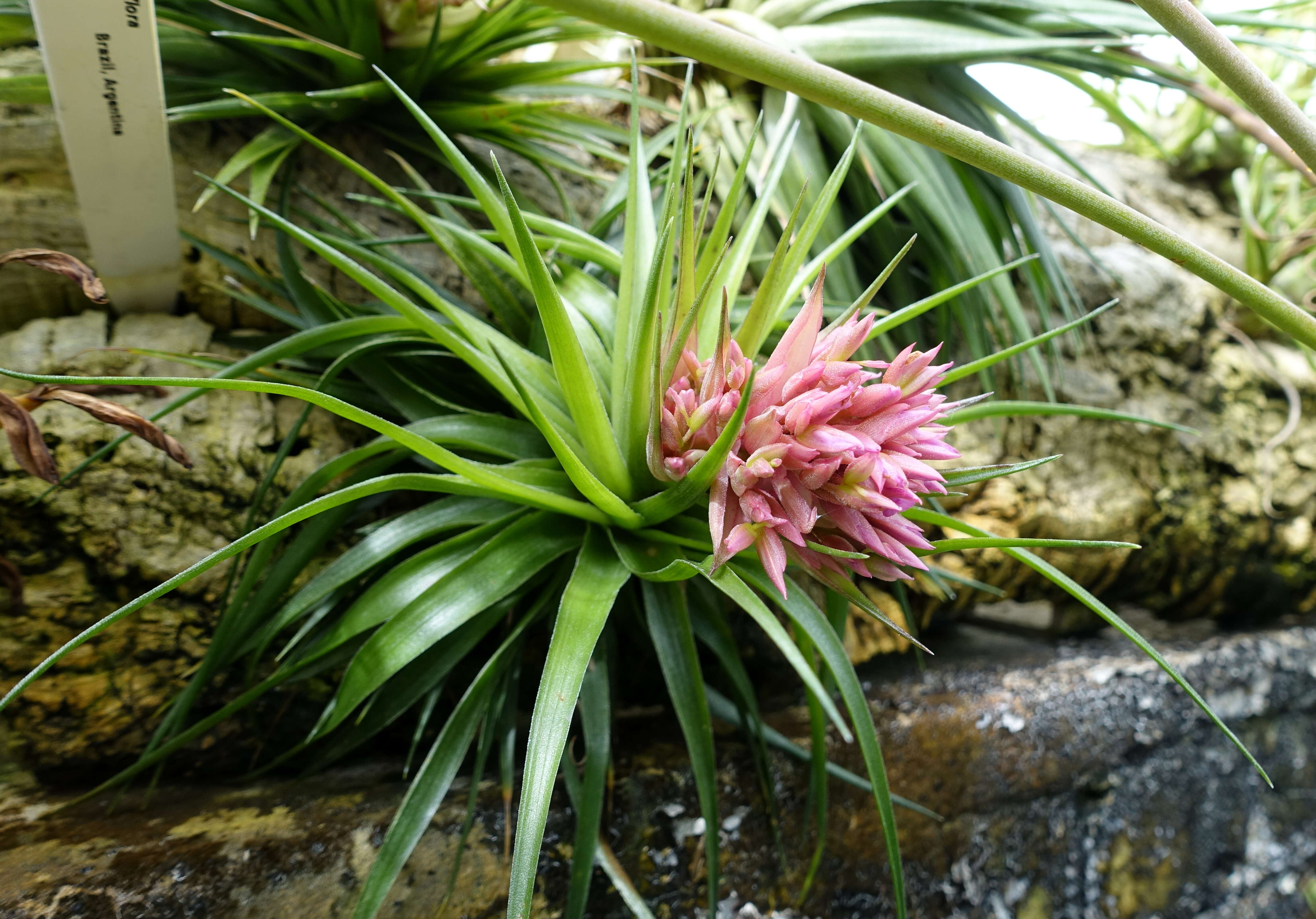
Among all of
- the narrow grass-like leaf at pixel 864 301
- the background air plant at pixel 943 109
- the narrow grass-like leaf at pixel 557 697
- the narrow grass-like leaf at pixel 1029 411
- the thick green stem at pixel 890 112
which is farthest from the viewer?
the background air plant at pixel 943 109

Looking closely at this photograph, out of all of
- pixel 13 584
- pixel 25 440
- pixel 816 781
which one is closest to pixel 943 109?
pixel 816 781

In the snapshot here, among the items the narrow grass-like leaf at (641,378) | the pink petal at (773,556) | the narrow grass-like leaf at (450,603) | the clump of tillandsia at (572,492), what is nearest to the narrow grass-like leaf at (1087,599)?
the clump of tillandsia at (572,492)

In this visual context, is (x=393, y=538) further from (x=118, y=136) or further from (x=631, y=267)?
(x=118, y=136)

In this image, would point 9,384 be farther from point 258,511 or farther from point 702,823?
point 702,823

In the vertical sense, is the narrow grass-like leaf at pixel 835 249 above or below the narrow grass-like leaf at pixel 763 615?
above

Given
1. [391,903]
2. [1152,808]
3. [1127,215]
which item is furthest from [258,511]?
[1152,808]

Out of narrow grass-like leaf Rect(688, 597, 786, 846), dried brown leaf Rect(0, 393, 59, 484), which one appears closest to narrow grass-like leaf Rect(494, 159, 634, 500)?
narrow grass-like leaf Rect(688, 597, 786, 846)

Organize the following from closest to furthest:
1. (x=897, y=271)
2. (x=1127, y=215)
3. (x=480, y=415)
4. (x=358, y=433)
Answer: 1. (x=1127, y=215)
2. (x=480, y=415)
3. (x=358, y=433)
4. (x=897, y=271)

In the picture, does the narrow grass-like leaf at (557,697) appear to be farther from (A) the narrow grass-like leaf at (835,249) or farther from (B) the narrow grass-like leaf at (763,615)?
(A) the narrow grass-like leaf at (835,249)
